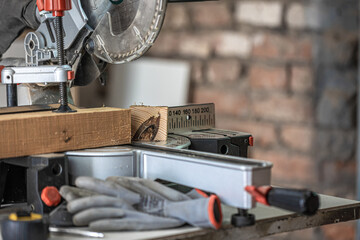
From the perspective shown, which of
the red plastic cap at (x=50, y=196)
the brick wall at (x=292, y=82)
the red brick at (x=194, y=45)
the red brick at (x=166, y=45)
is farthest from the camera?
the red brick at (x=166, y=45)

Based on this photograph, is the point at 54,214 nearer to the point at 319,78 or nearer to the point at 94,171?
the point at 94,171

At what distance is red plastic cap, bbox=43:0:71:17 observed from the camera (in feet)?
4.19

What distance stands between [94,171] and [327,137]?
1.22m

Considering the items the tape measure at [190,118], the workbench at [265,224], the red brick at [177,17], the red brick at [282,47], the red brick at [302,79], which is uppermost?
the red brick at [177,17]

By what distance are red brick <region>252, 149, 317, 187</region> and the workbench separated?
3.19 ft

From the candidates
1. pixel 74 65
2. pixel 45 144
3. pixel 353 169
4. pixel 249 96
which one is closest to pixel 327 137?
pixel 353 169

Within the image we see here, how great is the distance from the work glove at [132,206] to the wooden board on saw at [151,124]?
0.24m

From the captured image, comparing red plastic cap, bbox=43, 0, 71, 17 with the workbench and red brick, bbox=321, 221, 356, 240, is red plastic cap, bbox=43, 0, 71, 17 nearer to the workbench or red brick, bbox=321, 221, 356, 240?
the workbench

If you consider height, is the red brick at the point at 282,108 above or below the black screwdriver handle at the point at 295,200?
above

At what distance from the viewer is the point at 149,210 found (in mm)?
1097

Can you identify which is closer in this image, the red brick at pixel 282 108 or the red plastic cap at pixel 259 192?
the red plastic cap at pixel 259 192

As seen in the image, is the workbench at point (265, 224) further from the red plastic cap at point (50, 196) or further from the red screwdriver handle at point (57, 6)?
the red screwdriver handle at point (57, 6)

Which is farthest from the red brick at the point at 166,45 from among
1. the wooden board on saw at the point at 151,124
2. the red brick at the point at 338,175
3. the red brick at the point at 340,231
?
the wooden board on saw at the point at 151,124

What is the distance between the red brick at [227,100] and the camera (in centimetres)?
250
